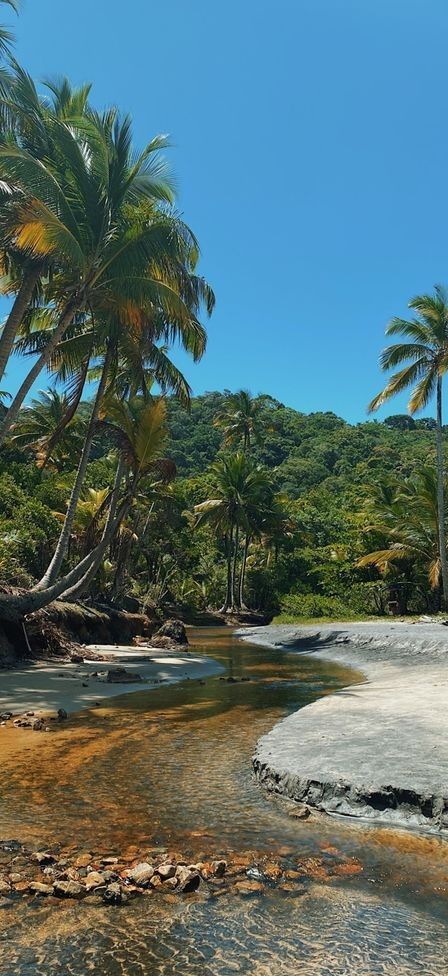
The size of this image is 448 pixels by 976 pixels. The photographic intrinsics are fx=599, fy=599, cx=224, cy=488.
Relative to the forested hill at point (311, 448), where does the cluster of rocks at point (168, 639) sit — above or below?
below

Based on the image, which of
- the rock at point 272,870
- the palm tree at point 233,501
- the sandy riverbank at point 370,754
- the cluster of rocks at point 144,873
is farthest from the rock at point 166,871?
the palm tree at point 233,501

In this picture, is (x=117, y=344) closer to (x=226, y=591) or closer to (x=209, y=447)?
(x=226, y=591)

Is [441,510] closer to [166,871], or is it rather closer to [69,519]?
[69,519]

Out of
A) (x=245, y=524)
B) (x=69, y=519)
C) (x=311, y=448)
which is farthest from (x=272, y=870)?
(x=311, y=448)

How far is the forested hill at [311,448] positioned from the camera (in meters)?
58.4

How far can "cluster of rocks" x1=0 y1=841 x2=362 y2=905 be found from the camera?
3475 millimetres

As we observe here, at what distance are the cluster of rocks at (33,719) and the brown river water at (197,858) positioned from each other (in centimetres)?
34

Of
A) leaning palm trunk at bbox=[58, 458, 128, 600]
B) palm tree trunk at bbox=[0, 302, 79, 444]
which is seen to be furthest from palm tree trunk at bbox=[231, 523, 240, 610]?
palm tree trunk at bbox=[0, 302, 79, 444]

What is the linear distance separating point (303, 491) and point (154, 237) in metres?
46.8

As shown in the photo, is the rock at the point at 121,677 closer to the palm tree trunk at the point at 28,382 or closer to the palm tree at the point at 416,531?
the palm tree trunk at the point at 28,382

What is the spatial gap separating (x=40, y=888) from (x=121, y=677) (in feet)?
29.2

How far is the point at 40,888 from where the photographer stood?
3.46 metres

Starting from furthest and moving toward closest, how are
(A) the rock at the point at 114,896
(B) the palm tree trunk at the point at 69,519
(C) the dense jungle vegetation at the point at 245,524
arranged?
(C) the dense jungle vegetation at the point at 245,524 < (B) the palm tree trunk at the point at 69,519 < (A) the rock at the point at 114,896

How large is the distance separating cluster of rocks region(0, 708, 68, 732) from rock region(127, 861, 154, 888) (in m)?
4.27
